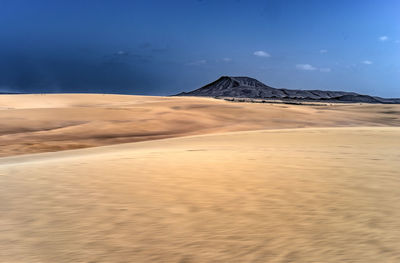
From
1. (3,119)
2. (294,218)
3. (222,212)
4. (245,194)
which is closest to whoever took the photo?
(294,218)

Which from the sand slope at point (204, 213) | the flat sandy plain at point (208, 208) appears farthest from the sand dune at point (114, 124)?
the sand slope at point (204, 213)

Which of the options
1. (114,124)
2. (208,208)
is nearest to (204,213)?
(208,208)

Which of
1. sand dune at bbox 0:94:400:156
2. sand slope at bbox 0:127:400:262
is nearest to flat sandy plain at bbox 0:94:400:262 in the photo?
sand slope at bbox 0:127:400:262

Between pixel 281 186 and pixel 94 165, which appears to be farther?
pixel 94 165

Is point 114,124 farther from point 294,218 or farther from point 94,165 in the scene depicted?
point 294,218

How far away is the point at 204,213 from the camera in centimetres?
329

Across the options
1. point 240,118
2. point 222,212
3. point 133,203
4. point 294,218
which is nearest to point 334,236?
point 294,218

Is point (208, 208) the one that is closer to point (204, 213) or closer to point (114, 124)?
point (204, 213)

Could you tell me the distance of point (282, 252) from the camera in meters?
2.45

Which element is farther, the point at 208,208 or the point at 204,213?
the point at 208,208

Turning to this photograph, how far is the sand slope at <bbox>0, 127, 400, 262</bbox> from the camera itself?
2.50m

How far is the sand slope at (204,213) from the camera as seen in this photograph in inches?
98.6

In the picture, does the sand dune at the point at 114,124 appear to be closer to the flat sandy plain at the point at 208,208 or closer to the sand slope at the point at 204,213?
the flat sandy plain at the point at 208,208

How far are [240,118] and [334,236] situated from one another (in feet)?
64.0
